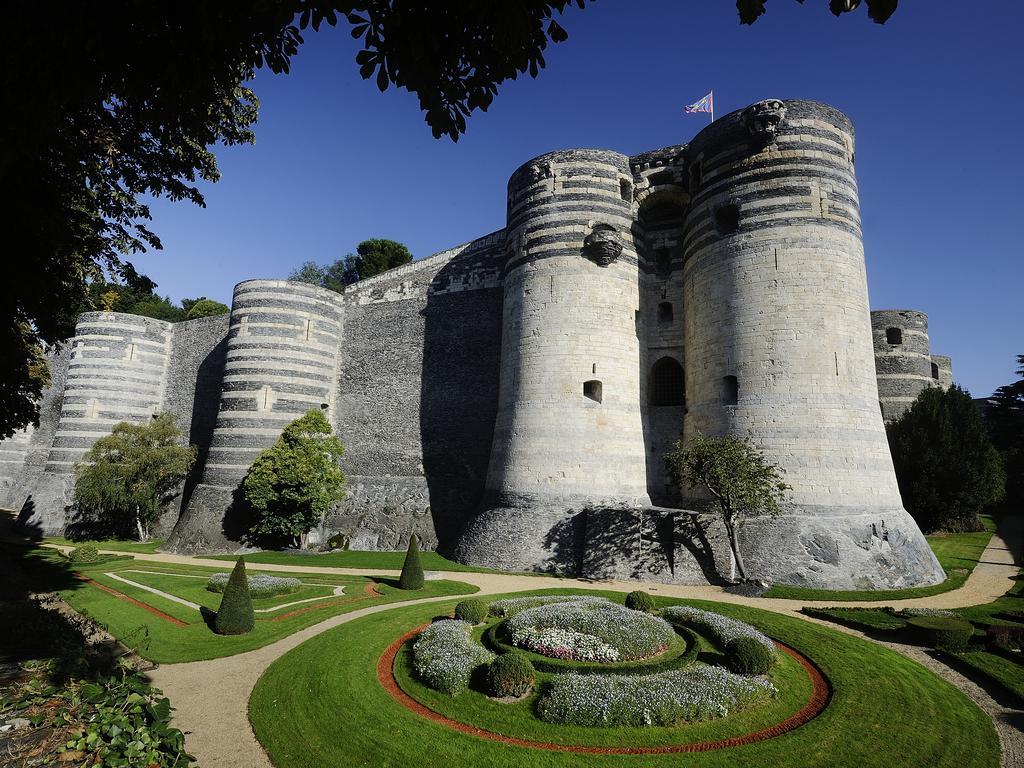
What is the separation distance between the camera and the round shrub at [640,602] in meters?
13.6

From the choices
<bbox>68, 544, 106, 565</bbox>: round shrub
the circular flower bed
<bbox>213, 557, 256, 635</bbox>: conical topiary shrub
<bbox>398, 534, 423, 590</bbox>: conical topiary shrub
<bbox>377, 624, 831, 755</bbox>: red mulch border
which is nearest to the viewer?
<bbox>377, 624, 831, 755</bbox>: red mulch border

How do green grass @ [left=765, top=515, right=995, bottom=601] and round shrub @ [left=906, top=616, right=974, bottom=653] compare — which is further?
green grass @ [left=765, top=515, right=995, bottom=601]

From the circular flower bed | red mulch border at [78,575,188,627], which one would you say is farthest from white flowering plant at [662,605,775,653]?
red mulch border at [78,575,188,627]

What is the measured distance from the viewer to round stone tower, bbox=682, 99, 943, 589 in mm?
16375

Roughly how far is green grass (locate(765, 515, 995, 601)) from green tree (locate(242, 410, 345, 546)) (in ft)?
58.9

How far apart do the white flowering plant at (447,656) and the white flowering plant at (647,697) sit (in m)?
1.57

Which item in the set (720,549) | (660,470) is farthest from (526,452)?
(720,549)

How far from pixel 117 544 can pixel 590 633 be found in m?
25.5

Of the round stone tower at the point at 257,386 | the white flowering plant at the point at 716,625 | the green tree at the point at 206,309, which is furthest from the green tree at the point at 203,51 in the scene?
the green tree at the point at 206,309

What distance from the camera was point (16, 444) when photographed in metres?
37.3

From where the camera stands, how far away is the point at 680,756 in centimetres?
758

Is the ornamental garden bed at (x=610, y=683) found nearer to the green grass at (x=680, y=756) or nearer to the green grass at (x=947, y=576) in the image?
the green grass at (x=680, y=756)

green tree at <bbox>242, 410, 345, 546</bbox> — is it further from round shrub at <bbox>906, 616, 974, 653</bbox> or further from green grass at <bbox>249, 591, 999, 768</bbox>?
round shrub at <bbox>906, 616, 974, 653</bbox>

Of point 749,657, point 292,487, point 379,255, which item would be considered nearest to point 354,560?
point 292,487
